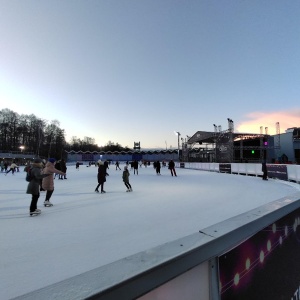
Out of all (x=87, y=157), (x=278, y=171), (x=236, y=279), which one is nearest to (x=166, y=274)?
(x=236, y=279)

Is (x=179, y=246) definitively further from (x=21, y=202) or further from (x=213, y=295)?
(x=21, y=202)

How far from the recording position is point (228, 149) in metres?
33.7

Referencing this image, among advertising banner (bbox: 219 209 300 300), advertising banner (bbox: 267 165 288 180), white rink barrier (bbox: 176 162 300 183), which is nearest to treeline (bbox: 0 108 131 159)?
white rink barrier (bbox: 176 162 300 183)

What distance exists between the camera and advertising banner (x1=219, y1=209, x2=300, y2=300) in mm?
1394

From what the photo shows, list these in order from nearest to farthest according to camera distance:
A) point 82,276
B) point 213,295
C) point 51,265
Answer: point 82,276, point 213,295, point 51,265

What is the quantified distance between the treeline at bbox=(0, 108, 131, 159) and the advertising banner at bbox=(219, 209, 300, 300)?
267ft

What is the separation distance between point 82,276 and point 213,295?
72 cm

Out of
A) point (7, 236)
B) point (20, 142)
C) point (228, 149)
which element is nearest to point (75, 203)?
point (7, 236)

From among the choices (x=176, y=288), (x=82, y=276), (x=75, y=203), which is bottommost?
(x=75, y=203)

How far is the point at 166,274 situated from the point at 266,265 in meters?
1.13

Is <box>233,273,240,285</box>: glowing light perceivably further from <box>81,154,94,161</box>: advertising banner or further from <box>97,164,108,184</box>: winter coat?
<box>81,154,94,161</box>: advertising banner

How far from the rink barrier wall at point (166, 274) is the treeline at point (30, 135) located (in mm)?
82005

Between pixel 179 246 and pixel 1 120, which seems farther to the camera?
pixel 1 120

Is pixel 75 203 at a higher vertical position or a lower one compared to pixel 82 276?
lower
